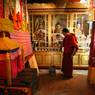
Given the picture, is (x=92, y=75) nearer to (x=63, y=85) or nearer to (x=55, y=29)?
(x=63, y=85)

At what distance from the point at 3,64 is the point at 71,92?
199 cm

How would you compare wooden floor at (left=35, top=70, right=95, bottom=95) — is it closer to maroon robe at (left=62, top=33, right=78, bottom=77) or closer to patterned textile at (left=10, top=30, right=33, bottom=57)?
maroon robe at (left=62, top=33, right=78, bottom=77)

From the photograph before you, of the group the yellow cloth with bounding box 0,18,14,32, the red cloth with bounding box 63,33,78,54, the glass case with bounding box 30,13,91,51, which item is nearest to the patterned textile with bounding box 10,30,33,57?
the yellow cloth with bounding box 0,18,14,32

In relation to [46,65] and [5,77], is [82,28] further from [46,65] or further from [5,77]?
[5,77]

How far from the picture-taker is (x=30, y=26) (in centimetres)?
841

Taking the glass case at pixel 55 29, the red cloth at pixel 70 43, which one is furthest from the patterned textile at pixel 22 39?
the glass case at pixel 55 29

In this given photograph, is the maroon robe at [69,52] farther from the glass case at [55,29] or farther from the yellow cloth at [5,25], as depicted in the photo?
the yellow cloth at [5,25]

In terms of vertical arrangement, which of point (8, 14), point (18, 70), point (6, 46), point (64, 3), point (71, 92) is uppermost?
point (64, 3)

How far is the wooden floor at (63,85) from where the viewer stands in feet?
17.0

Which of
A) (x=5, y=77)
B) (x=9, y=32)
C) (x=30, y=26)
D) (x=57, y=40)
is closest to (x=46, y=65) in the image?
(x=57, y=40)

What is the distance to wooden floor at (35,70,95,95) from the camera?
5195 millimetres

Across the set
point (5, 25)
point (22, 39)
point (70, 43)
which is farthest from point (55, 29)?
point (5, 25)

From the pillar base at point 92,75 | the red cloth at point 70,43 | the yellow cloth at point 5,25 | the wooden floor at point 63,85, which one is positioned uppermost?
the yellow cloth at point 5,25

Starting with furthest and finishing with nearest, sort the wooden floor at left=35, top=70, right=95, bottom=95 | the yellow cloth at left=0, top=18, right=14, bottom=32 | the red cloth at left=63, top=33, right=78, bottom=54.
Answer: the red cloth at left=63, top=33, right=78, bottom=54
the wooden floor at left=35, top=70, right=95, bottom=95
the yellow cloth at left=0, top=18, right=14, bottom=32
